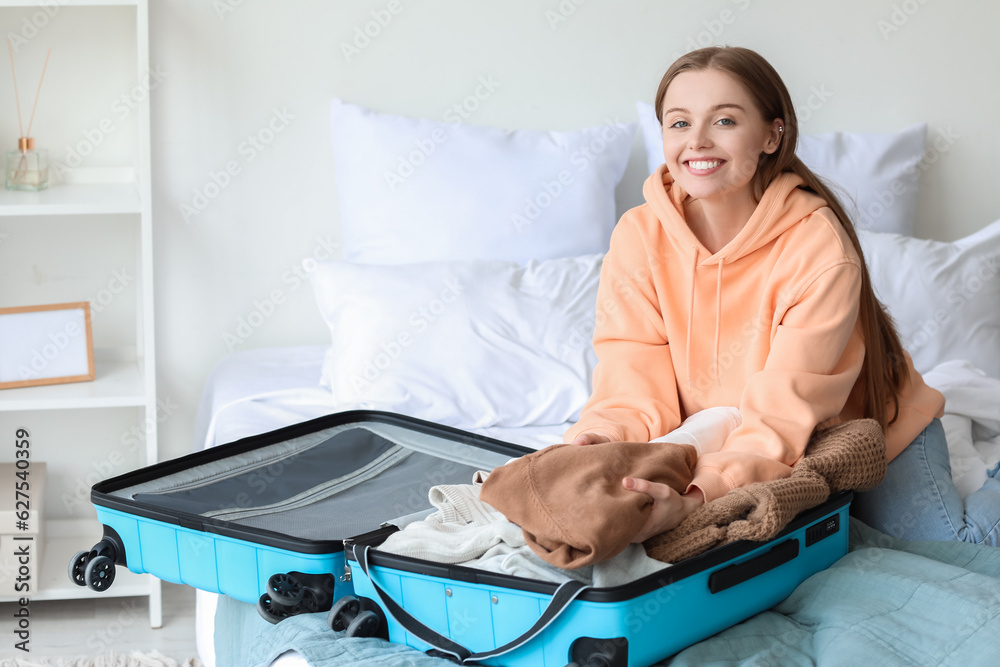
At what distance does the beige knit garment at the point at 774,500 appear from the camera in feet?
3.25

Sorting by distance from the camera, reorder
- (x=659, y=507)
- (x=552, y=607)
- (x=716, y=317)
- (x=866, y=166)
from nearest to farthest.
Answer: (x=552, y=607) → (x=659, y=507) → (x=716, y=317) → (x=866, y=166)

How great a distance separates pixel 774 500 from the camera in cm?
101

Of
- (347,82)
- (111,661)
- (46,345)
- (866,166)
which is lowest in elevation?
(111,661)

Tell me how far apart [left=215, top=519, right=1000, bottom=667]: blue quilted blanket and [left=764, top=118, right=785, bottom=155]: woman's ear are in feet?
1.77

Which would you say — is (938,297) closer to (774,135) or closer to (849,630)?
(774,135)

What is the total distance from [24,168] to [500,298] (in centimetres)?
98

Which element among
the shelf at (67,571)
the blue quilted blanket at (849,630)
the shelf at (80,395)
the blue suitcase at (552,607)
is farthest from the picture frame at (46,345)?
the blue suitcase at (552,607)

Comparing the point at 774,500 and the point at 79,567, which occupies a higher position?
the point at 774,500

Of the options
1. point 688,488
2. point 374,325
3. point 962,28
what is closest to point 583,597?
point 688,488

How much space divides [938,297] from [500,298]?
883mm

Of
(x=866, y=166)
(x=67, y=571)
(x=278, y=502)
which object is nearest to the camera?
(x=278, y=502)

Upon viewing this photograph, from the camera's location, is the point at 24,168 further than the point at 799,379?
Yes

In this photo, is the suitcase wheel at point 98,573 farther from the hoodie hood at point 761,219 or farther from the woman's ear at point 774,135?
the woman's ear at point 774,135

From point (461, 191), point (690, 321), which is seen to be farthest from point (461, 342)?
point (690, 321)
